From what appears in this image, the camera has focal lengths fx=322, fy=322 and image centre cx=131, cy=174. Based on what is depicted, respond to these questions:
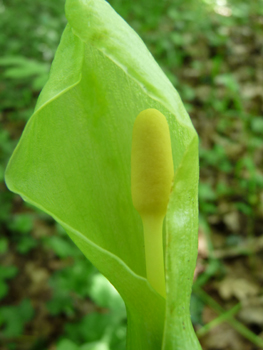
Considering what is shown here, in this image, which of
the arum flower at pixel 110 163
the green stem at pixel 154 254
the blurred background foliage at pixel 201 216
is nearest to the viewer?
the arum flower at pixel 110 163

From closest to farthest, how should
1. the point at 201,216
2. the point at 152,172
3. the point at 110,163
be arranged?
the point at 152,172 < the point at 110,163 < the point at 201,216

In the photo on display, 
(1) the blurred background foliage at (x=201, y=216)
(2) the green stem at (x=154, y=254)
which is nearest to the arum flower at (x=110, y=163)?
(2) the green stem at (x=154, y=254)

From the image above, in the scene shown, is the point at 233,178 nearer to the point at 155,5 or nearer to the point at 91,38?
the point at 91,38

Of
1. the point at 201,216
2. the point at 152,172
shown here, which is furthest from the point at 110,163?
the point at 201,216

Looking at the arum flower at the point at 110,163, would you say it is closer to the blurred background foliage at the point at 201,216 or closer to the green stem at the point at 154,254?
→ the green stem at the point at 154,254

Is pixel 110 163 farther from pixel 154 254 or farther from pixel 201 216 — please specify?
pixel 201 216

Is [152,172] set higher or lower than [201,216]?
higher

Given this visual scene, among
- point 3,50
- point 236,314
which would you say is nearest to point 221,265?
point 236,314
